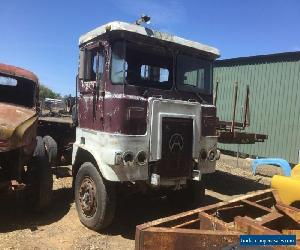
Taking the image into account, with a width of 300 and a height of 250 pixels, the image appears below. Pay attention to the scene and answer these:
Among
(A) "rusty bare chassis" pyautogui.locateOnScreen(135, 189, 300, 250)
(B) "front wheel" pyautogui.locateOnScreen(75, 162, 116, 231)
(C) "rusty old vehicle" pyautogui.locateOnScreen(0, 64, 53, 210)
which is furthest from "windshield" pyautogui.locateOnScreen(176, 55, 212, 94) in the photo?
(A) "rusty bare chassis" pyautogui.locateOnScreen(135, 189, 300, 250)

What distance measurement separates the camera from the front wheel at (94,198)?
5750mm

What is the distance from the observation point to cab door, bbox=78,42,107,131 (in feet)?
19.8

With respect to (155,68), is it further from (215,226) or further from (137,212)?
(215,226)

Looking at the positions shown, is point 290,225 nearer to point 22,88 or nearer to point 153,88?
point 153,88

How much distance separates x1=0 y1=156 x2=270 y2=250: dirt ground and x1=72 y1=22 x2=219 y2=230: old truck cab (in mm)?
314

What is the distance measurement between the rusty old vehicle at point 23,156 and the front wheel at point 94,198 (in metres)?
0.66

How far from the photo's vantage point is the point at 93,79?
20.6 feet

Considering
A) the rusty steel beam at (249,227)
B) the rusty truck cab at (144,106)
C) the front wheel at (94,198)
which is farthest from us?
the front wheel at (94,198)

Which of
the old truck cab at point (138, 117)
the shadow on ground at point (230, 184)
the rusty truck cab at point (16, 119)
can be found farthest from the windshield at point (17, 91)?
the shadow on ground at point (230, 184)

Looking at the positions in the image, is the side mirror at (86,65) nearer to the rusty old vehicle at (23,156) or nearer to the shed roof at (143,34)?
the shed roof at (143,34)

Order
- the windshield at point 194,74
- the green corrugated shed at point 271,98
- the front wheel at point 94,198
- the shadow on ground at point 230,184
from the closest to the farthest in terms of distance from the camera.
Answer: the front wheel at point 94,198 < the windshield at point 194,74 < the shadow on ground at point 230,184 < the green corrugated shed at point 271,98

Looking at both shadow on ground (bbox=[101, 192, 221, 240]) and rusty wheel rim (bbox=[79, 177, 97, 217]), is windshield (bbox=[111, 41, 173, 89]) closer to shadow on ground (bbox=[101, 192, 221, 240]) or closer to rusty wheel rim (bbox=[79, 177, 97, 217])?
rusty wheel rim (bbox=[79, 177, 97, 217])

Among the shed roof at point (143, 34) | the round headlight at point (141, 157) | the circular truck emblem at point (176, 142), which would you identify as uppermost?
the shed roof at point (143, 34)

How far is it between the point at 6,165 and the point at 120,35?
2890 mm
